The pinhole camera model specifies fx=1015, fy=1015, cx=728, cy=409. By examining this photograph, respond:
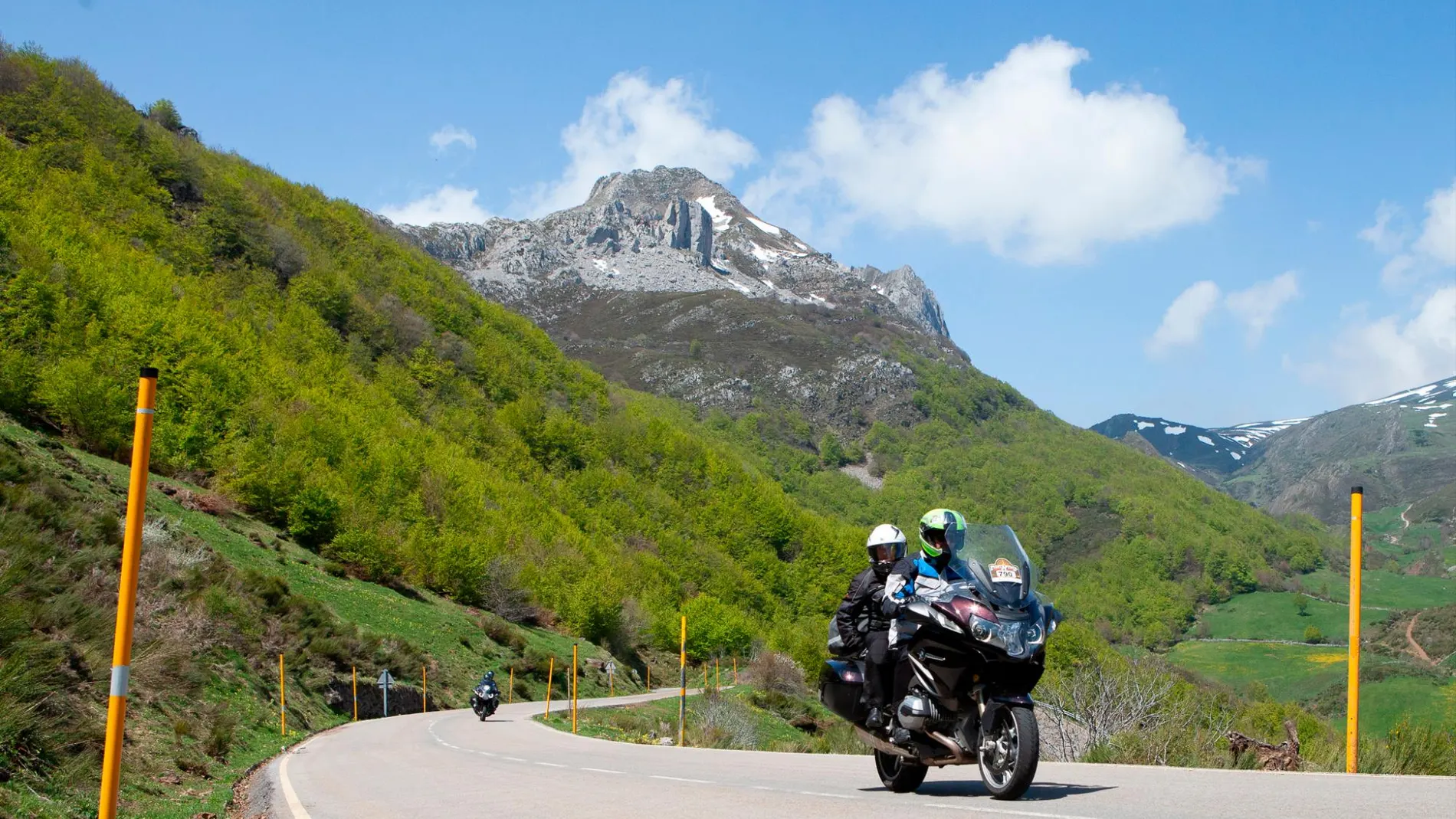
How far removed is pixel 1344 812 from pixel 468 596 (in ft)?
167

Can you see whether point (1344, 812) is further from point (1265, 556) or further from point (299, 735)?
point (1265, 556)

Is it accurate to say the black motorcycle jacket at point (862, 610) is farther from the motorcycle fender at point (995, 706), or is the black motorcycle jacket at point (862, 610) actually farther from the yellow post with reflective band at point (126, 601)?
the yellow post with reflective band at point (126, 601)

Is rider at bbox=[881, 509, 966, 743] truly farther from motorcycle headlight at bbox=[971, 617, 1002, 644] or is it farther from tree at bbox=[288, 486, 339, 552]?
tree at bbox=[288, 486, 339, 552]

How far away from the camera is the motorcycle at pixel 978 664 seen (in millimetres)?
6516

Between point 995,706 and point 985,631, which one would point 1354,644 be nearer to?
point 995,706

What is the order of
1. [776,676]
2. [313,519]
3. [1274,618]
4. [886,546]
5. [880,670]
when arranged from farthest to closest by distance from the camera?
[1274,618], [776,676], [313,519], [886,546], [880,670]

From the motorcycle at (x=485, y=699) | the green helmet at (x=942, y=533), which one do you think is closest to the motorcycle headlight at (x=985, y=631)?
the green helmet at (x=942, y=533)

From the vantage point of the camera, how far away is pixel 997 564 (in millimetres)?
6914

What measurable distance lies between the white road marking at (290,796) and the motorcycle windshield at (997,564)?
5.68m

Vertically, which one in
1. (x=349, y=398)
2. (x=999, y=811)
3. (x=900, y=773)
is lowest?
(x=900, y=773)

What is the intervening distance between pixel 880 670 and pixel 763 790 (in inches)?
58.7

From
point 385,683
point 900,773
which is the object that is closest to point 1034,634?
point 900,773

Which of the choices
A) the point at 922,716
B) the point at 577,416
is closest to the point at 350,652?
the point at 922,716

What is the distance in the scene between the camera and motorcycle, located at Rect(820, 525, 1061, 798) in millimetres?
6516
